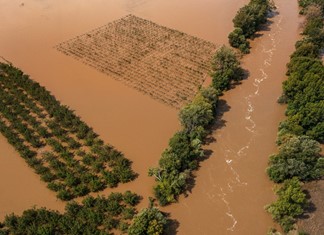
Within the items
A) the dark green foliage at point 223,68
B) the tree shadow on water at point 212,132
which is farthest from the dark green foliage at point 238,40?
the tree shadow on water at point 212,132

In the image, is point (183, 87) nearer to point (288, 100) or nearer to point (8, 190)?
point (288, 100)

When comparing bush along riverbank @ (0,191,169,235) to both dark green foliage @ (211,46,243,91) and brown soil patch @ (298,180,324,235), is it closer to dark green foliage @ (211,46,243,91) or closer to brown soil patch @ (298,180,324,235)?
brown soil patch @ (298,180,324,235)

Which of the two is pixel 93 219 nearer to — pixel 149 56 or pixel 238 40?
pixel 149 56

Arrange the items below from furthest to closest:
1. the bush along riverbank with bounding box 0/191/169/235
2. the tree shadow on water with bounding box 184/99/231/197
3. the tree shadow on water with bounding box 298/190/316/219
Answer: the tree shadow on water with bounding box 184/99/231/197, the tree shadow on water with bounding box 298/190/316/219, the bush along riverbank with bounding box 0/191/169/235

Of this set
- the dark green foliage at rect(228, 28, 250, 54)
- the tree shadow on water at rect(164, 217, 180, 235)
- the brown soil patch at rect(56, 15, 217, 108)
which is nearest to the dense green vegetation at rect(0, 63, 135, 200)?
the tree shadow on water at rect(164, 217, 180, 235)

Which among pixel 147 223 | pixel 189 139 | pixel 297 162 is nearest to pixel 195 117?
pixel 189 139

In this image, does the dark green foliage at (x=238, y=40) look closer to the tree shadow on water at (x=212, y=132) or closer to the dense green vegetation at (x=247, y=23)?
the dense green vegetation at (x=247, y=23)

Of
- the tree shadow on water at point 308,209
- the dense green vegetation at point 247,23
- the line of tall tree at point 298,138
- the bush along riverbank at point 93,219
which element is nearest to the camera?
the bush along riverbank at point 93,219
